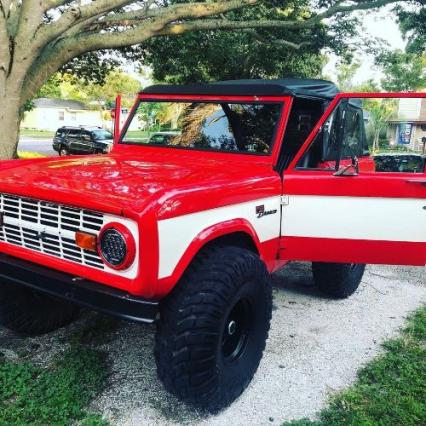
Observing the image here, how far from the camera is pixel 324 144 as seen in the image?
3438 millimetres

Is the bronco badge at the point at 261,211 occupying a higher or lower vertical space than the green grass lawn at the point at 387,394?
higher

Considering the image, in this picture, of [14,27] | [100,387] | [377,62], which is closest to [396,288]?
[100,387]

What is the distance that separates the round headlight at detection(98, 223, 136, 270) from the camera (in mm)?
2385

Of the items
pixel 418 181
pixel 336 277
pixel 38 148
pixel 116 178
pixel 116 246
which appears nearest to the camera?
pixel 116 246

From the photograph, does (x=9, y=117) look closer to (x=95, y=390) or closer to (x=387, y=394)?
(x=95, y=390)

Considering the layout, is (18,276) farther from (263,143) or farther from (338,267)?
(338,267)

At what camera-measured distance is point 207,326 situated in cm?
260

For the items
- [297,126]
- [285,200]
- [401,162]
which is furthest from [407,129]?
[285,200]

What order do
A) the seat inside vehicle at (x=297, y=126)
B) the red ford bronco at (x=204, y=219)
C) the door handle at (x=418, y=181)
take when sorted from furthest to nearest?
the seat inside vehicle at (x=297, y=126)
the door handle at (x=418, y=181)
the red ford bronco at (x=204, y=219)

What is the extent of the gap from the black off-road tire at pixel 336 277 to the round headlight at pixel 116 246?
2538 mm

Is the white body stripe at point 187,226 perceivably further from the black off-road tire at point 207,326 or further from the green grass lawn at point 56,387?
the green grass lawn at point 56,387

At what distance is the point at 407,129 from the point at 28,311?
123 inches

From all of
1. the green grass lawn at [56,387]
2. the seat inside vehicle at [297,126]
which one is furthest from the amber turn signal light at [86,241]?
the seat inside vehicle at [297,126]

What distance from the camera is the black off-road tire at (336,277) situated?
4.49 m
